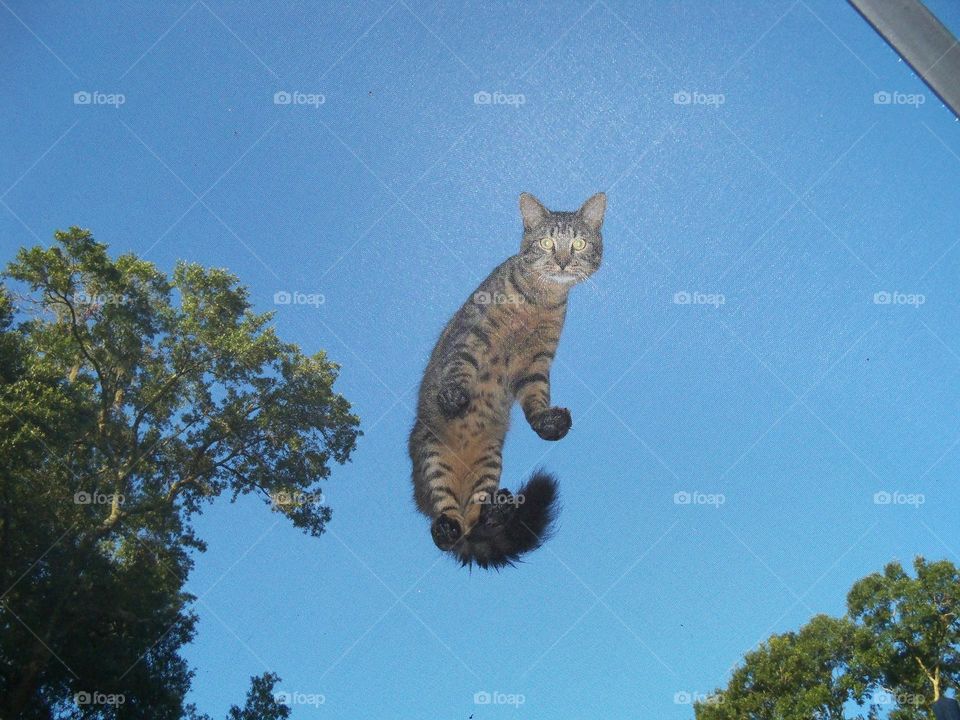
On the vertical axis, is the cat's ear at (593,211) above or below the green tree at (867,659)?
above

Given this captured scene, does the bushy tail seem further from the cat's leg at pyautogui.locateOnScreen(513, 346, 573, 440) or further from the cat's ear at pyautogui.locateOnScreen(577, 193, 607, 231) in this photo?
the cat's ear at pyautogui.locateOnScreen(577, 193, 607, 231)

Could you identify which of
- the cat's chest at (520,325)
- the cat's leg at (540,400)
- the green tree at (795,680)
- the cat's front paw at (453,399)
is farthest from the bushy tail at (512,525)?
Answer: the green tree at (795,680)

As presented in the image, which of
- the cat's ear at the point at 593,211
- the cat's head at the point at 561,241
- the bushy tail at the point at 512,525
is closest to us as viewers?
the bushy tail at the point at 512,525

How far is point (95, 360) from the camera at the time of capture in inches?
168

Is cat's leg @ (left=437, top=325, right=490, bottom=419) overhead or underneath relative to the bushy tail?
overhead

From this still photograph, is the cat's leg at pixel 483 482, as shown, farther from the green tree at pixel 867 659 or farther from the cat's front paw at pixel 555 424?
the green tree at pixel 867 659

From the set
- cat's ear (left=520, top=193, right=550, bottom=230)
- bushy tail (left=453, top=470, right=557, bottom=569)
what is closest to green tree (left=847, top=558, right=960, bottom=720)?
bushy tail (left=453, top=470, right=557, bottom=569)

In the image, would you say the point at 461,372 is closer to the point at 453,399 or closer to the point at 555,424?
the point at 453,399

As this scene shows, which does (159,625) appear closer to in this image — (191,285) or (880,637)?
(191,285)

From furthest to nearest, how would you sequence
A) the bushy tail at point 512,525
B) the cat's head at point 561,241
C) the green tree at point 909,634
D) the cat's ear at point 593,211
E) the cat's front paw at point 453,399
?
the green tree at point 909,634, the cat's ear at point 593,211, the cat's head at point 561,241, the cat's front paw at point 453,399, the bushy tail at point 512,525

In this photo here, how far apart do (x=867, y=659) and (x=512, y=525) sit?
319 centimetres

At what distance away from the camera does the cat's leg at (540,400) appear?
3391 mm

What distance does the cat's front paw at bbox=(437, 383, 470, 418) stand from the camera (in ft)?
11.8

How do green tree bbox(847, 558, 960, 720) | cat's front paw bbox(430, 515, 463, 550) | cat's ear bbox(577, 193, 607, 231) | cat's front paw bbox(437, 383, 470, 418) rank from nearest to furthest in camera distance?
cat's front paw bbox(430, 515, 463, 550), cat's front paw bbox(437, 383, 470, 418), cat's ear bbox(577, 193, 607, 231), green tree bbox(847, 558, 960, 720)
